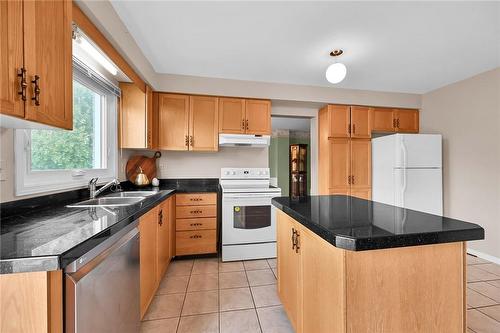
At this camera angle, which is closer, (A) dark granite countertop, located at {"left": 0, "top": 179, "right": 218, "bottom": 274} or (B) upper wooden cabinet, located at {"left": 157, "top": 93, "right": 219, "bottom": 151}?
(A) dark granite countertop, located at {"left": 0, "top": 179, "right": 218, "bottom": 274}

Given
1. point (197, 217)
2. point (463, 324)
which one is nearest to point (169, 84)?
point (197, 217)

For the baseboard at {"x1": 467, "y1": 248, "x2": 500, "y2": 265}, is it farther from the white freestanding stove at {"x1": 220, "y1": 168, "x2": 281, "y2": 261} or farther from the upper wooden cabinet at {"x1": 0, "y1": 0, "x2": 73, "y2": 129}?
the upper wooden cabinet at {"x1": 0, "y1": 0, "x2": 73, "y2": 129}

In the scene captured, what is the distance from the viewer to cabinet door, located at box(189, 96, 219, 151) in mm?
2924

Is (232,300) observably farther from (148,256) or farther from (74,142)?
(74,142)

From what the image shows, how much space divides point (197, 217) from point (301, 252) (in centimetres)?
174

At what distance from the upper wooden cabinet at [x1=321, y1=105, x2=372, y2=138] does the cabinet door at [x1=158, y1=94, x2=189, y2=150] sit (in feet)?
6.91

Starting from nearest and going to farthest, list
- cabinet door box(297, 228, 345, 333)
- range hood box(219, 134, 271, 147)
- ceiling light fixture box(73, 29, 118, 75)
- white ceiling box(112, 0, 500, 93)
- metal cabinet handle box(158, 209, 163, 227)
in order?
cabinet door box(297, 228, 345, 333) → ceiling light fixture box(73, 29, 118, 75) → white ceiling box(112, 0, 500, 93) → metal cabinet handle box(158, 209, 163, 227) → range hood box(219, 134, 271, 147)

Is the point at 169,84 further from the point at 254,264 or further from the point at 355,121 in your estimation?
the point at 355,121

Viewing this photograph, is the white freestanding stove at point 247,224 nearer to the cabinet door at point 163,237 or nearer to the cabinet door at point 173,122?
the cabinet door at point 163,237

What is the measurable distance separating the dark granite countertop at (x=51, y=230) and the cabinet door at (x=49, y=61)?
480mm

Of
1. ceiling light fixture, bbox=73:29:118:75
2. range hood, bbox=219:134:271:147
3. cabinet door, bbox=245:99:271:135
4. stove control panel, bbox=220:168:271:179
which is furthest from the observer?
stove control panel, bbox=220:168:271:179

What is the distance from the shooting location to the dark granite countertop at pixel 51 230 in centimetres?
66

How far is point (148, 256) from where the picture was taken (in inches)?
64.5

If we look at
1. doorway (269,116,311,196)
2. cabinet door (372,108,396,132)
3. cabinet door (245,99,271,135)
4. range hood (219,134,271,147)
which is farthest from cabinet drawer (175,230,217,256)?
doorway (269,116,311,196)
